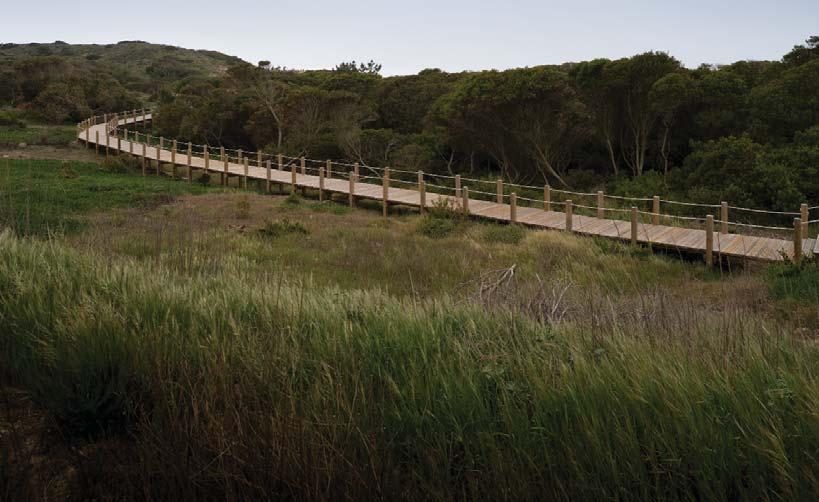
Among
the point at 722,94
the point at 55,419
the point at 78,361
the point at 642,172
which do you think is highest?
the point at 722,94

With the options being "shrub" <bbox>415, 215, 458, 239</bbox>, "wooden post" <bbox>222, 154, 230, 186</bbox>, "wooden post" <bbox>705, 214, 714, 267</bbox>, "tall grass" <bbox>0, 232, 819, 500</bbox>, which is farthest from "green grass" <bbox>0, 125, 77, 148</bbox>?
"tall grass" <bbox>0, 232, 819, 500</bbox>

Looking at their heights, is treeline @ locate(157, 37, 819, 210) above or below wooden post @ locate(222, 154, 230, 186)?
above

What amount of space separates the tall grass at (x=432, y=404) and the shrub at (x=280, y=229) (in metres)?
10.9

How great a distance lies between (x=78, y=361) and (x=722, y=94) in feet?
73.6

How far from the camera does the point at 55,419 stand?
10.0ft

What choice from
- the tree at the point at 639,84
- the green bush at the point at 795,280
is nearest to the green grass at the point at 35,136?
the tree at the point at 639,84

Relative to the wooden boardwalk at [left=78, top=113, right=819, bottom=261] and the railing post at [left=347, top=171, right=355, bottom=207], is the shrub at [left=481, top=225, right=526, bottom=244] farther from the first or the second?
the railing post at [left=347, top=171, right=355, bottom=207]

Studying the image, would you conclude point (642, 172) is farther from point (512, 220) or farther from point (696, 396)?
point (696, 396)

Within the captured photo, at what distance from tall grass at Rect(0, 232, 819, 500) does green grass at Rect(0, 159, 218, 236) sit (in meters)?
10.4

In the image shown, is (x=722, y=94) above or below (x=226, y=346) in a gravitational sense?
above

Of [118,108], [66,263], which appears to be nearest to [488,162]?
[66,263]

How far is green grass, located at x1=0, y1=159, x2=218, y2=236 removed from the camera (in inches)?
618

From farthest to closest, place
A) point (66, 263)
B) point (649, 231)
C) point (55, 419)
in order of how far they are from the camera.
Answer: point (649, 231) → point (66, 263) → point (55, 419)

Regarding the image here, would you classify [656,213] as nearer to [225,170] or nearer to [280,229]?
[280,229]
